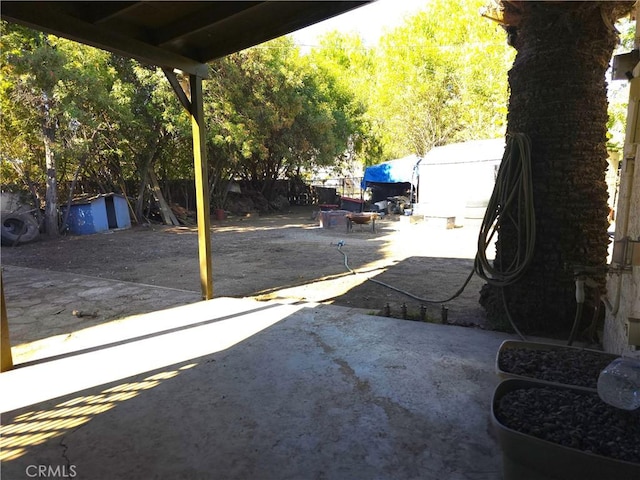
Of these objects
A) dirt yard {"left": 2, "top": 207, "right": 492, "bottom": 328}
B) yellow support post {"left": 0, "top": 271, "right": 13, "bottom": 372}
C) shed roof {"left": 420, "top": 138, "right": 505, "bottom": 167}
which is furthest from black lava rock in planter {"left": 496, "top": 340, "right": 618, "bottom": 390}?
shed roof {"left": 420, "top": 138, "right": 505, "bottom": 167}

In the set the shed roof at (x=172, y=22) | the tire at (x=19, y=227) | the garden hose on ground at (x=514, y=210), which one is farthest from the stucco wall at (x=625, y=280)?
the tire at (x=19, y=227)

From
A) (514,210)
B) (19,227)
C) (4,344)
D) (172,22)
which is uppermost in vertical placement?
(172,22)

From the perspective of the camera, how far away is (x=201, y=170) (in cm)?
448

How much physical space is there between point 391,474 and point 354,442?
10.8 inches

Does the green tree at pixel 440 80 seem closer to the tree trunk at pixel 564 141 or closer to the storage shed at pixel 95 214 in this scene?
the tree trunk at pixel 564 141

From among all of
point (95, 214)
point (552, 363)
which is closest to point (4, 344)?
point (552, 363)

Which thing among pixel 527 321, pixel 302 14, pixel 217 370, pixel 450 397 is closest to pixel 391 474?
pixel 450 397

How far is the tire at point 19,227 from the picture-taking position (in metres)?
10.2

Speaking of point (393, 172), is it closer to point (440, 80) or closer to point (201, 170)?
point (440, 80)

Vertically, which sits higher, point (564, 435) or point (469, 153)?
point (469, 153)

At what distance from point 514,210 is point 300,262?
454 cm

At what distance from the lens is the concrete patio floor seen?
194 cm

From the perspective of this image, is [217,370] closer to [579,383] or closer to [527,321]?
[579,383]

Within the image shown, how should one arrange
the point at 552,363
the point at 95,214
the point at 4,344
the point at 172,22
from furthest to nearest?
the point at 95,214 < the point at 172,22 < the point at 4,344 < the point at 552,363
